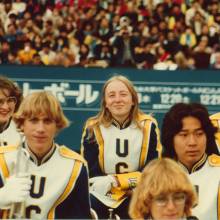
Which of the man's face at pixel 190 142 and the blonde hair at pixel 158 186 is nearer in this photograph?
the blonde hair at pixel 158 186

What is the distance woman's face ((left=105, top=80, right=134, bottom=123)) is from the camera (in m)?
7.11

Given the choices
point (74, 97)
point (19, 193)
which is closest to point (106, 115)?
point (19, 193)

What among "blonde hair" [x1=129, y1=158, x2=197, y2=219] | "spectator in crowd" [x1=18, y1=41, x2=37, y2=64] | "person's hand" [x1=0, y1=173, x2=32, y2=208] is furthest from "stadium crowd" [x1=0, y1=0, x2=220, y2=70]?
"blonde hair" [x1=129, y1=158, x2=197, y2=219]

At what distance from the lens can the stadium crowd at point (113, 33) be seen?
55.6ft

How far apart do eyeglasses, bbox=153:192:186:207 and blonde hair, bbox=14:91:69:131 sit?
3.90 ft

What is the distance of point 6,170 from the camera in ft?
16.9

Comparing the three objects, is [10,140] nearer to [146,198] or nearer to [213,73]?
[146,198]

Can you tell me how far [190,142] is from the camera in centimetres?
518

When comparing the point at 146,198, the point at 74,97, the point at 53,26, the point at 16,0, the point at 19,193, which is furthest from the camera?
the point at 16,0

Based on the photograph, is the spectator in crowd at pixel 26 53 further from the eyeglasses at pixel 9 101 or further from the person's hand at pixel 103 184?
the person's hand at pixel 103 184

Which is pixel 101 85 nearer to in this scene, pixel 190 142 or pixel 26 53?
pixel 26 53

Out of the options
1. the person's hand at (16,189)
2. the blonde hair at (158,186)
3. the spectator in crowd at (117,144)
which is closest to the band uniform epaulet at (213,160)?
the blonde hair at (158,186)

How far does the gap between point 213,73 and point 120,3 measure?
8995 mm

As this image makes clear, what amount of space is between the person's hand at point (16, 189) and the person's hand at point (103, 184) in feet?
7.12
